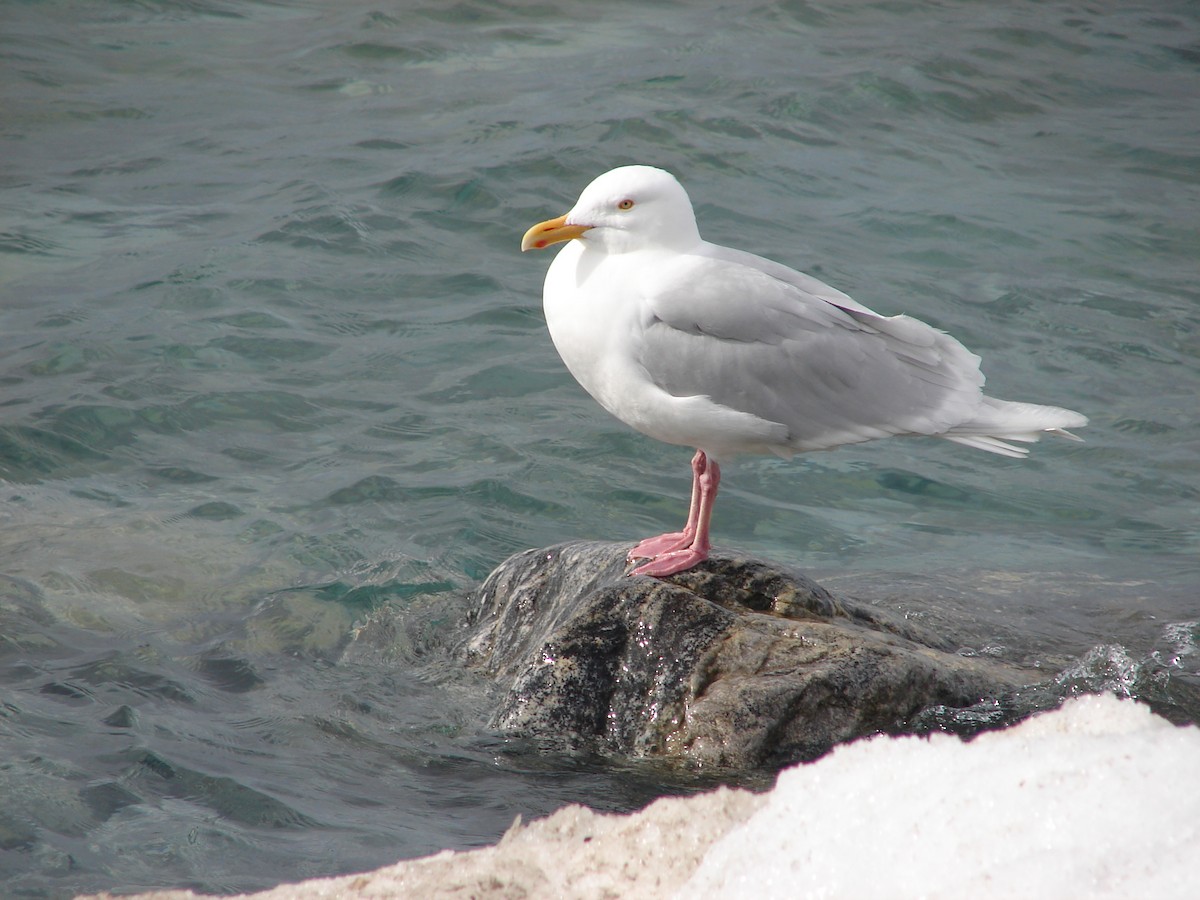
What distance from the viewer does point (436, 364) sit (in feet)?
26.5

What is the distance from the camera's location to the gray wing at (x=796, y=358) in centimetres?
446

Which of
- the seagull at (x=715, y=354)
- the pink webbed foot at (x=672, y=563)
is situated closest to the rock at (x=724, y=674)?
the pink webbed foot at (x=672, y=563)

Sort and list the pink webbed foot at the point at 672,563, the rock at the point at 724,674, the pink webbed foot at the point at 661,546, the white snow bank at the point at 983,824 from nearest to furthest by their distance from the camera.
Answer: the white snow bank at the point at 983,824 < the rock at the point at 724,674 < the pink webbed foot at the point at 672,563 < the pink webbed foot at the point at 661,546

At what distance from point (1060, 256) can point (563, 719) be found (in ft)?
23.3

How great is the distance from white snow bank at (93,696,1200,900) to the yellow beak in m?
2.00

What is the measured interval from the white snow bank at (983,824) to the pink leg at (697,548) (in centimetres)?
167

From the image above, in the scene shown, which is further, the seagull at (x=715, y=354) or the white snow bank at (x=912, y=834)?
the seagull at (x=715, y=354)

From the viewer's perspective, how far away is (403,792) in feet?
13.3

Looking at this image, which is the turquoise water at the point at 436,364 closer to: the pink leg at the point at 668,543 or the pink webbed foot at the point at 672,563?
the pink webbed foot at the point at 672,563

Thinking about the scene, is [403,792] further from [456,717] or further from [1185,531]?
[1185,531]

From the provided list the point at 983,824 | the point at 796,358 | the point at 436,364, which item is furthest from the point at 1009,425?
the point at 436,364

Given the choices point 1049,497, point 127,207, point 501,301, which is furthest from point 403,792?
point 127,207

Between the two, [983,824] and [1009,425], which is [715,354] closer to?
[1009,425]

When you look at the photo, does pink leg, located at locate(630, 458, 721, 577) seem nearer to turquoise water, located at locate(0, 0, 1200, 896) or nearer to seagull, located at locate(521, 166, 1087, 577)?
seagull, located at locate(521, 166, 1087, 577)
